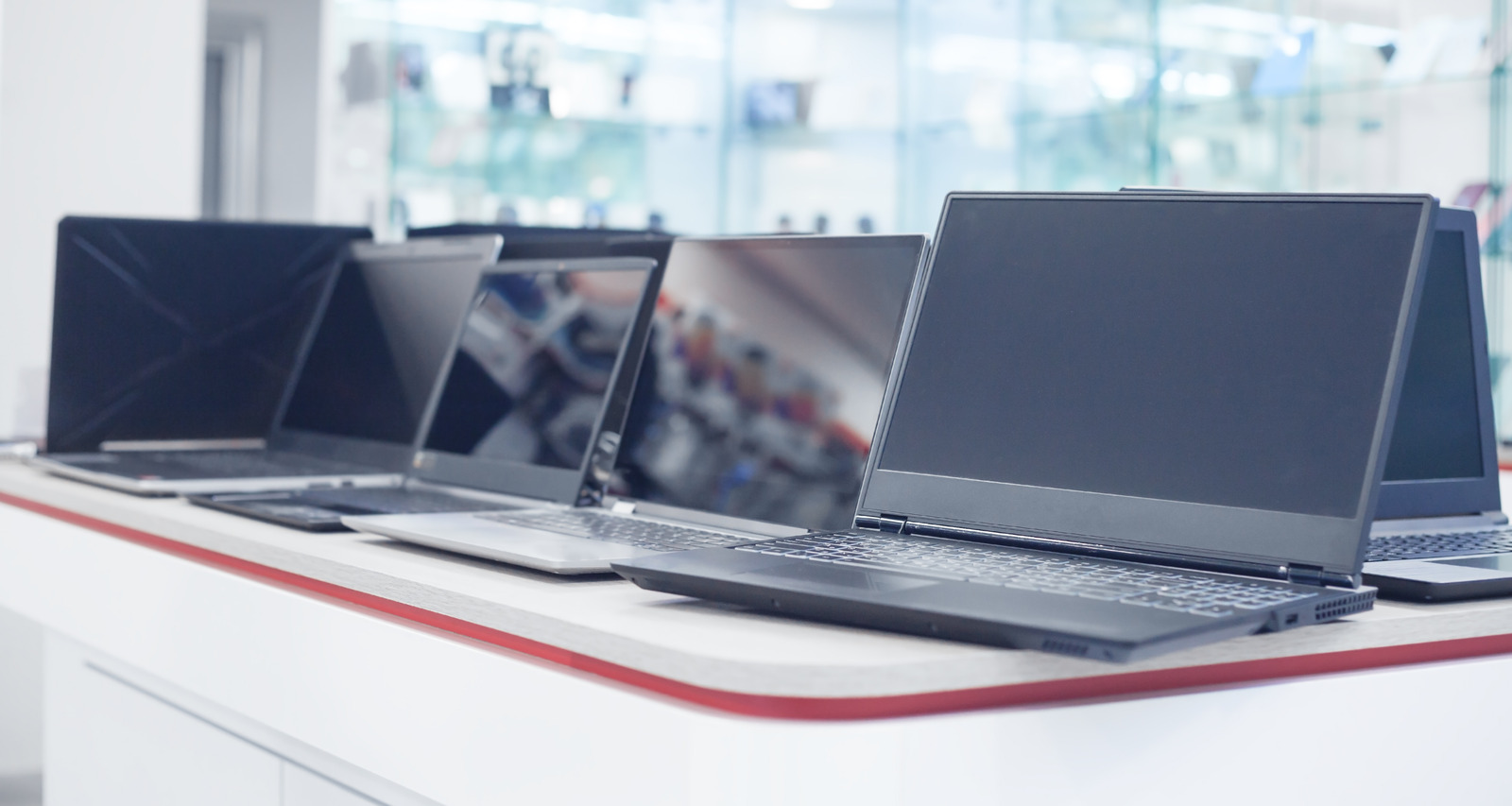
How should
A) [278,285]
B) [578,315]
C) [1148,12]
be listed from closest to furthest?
[578,315] → [278,285] → [1148,12]

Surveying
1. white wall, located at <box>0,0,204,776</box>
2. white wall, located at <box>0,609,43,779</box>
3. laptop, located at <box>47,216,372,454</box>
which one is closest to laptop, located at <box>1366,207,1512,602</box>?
laptop, located at <box>47,216,372,454</box>

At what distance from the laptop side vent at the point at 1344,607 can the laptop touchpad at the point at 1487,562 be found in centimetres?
17

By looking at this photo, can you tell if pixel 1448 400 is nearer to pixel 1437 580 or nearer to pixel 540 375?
pixel 1437 580

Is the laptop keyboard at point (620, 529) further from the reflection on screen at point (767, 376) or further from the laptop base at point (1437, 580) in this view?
the laptop base at point (1437, 580)

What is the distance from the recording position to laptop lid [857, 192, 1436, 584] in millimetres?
894

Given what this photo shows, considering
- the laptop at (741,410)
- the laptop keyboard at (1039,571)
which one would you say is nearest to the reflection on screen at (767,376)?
the laptop at (741,410)

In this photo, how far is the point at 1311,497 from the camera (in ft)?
2.89

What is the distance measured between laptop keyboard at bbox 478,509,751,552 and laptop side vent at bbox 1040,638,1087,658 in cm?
35

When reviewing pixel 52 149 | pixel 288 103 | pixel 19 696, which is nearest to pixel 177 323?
pixel 52 149

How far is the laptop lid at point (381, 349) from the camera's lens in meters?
1.69

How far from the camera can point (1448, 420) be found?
1223 millimetres

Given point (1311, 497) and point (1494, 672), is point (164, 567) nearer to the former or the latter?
point (1311, 497)

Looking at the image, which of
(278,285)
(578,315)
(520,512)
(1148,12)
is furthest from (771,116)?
(520,512)

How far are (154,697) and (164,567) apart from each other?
0.97 ft
